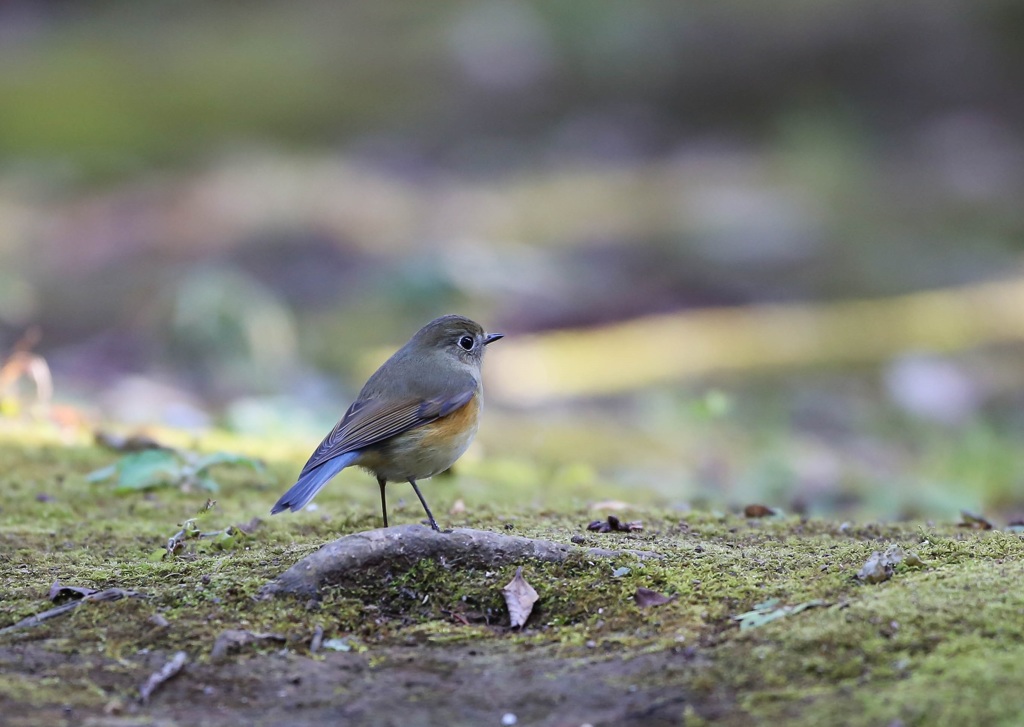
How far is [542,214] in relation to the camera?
15.3m

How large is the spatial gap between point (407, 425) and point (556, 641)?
4.68 ft

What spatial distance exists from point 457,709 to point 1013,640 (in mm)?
1334

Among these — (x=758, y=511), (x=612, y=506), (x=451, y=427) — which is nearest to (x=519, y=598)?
(x=451, y=427)

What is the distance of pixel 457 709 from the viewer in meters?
2.94

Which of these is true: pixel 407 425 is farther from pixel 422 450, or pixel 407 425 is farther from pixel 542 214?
pixel 542 214

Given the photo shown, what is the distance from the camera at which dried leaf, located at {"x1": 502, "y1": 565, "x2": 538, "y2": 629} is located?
347cm

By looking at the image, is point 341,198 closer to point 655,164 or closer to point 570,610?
point 655,164

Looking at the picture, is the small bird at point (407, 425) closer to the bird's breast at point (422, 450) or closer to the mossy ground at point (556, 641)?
the bird's breast at point (422, 450)

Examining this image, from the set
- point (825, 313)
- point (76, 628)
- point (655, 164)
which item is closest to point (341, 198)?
point (655, 164)

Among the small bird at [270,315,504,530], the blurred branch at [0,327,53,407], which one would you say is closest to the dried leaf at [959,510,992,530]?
the small bird at [270,315,504,530]

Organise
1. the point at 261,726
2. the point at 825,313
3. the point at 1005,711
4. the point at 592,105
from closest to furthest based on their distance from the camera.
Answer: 1. the point at 1005,711
2. the point at 261,726
3. the point at 825,313
4. the point at 592,105

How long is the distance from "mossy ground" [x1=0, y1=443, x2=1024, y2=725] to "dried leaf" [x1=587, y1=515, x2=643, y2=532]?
19 centimetres

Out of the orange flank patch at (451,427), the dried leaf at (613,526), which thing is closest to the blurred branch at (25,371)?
the orange flank patch at (451,427)

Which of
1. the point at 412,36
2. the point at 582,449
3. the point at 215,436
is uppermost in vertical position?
the point at 412,36
